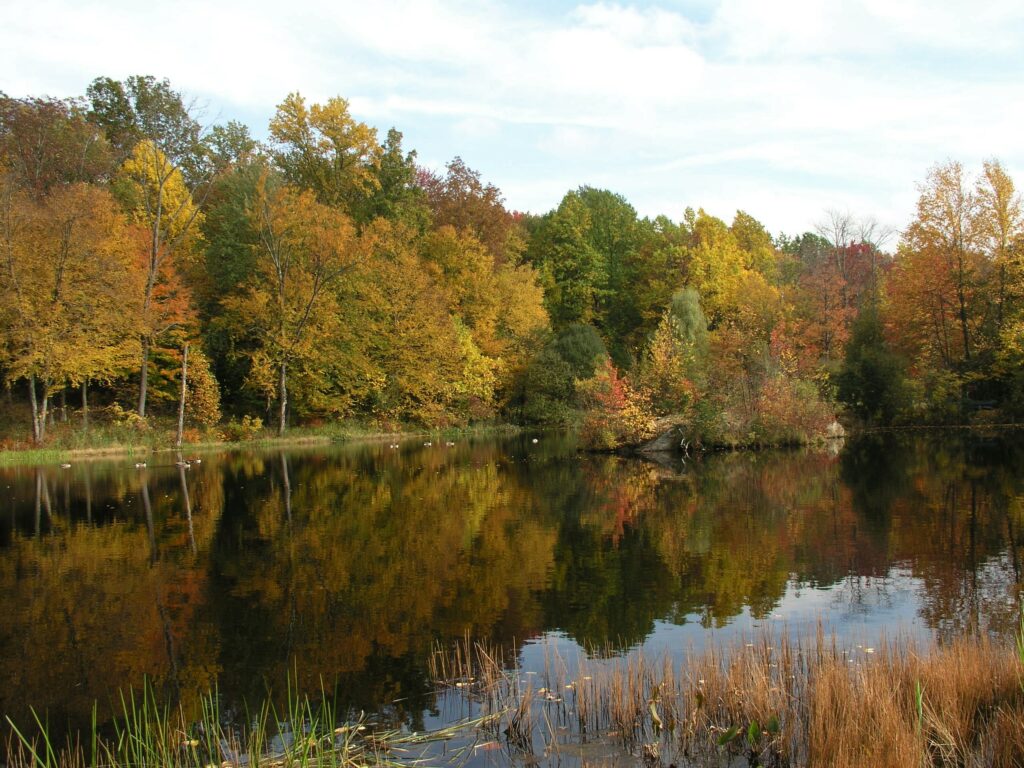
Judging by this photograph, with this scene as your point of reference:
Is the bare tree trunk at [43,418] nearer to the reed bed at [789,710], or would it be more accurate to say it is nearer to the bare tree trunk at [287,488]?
the bare tree trunk at [287,488]

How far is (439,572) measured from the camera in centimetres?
1242

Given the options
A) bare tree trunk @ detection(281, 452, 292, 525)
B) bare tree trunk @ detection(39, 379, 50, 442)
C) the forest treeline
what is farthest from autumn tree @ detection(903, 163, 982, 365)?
bare tree trunk @ detection(39, 379, 50, 442)

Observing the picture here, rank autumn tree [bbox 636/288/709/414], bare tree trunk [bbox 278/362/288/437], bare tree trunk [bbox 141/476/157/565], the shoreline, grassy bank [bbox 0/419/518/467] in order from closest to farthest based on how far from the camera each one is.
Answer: bare tree trunk [bbox 141/476/157/565], the shoreline, grassy bank [bbox 0/419/518/467], autumn tree [bbox 636/288/709/414], bare tree trunk [bbox 278/362/288/437]

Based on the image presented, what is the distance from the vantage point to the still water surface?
28.2ft

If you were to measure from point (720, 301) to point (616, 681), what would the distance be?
2009 inches

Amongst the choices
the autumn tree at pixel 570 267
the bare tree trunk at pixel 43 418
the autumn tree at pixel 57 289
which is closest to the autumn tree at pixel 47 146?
the autumn tree at pixel 57 289

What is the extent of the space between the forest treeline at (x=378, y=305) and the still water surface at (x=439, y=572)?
12042 millimetres

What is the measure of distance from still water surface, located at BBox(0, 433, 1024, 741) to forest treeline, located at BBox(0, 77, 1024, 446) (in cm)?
1204

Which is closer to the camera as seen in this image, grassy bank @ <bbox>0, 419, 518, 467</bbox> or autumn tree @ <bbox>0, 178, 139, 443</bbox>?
grassy bank @ <bbox>0, 419, 518, 467</bbox>

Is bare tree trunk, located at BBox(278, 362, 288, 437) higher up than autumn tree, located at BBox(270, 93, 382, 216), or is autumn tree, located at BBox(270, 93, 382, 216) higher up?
autumn tree, located at BBox(270, 93, 382, 216)

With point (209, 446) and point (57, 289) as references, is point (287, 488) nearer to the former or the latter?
point (209, 446)

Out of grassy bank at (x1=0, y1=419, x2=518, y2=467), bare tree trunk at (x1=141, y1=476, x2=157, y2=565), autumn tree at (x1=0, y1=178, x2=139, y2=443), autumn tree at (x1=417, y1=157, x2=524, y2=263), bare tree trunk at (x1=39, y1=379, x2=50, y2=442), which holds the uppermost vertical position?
autumn tree at (x1=417, y1=157, x2=524, y2=263)

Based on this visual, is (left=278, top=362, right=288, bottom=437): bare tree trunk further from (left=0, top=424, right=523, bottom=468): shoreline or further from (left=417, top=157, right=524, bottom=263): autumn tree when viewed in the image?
(left=417, top=157, right=524, bottom=263): autumn tree

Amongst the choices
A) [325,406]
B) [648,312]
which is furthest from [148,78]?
[648,312]
